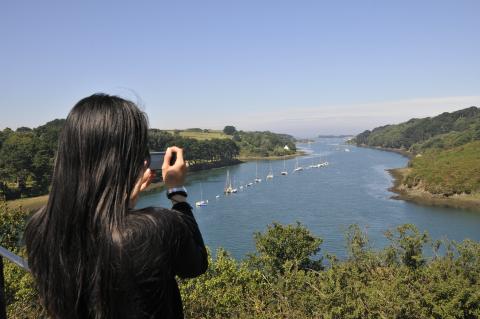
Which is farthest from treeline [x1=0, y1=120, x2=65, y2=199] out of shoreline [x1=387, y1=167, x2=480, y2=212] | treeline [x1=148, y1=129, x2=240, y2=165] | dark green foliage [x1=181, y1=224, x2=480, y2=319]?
shoreline [x1=387, y1=167, x2=480, y2=212]

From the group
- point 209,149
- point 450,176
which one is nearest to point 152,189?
point 450,176

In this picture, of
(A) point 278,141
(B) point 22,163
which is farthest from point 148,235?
(A) point 278,141

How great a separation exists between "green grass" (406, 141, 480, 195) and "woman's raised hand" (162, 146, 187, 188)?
1878 inches

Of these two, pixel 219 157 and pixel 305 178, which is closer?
pixel 305 178

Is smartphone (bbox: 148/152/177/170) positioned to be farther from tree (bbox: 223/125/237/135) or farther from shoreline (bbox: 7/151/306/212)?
tree (bbox: 223/125/237/135)

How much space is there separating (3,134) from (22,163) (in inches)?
580

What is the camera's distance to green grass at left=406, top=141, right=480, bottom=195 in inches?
1737

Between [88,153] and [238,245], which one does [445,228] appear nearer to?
[238,245]

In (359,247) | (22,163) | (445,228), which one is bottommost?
(445,228)

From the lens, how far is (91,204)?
3.19 ft

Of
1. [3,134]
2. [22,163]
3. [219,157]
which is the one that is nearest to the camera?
[22,163]

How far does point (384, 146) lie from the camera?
12912 cm

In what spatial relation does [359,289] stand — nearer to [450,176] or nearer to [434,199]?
[434,199]

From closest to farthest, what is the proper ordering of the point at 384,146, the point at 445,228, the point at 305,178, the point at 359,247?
the point at 359,247 → the point at 445,228 → the point at 305,178 → the point at 384,146
